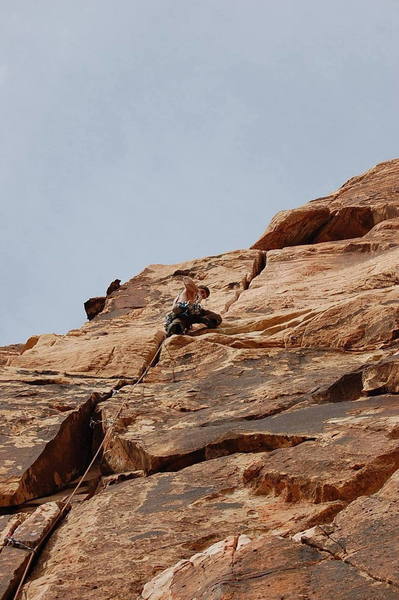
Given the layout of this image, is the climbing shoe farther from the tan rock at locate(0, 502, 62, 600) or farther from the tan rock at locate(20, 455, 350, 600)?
the tan rock at locate(0, 502, 62, 600)

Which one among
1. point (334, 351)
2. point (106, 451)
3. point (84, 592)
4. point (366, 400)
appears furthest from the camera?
point (334, 351)

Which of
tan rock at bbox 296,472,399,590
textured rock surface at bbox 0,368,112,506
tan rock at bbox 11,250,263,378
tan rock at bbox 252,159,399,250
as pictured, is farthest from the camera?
tan rock at bbox 252,159,399,250

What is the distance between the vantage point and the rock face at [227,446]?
469cm

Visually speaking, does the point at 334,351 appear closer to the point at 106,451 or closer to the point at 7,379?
the point at 106,451

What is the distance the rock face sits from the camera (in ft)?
15.4

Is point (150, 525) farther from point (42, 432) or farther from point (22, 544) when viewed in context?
point (42, 432)

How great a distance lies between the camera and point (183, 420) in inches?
330

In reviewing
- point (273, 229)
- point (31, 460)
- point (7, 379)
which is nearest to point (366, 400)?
point (31, 460)

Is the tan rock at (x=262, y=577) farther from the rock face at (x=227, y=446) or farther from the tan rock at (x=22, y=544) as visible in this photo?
the tan rock at (x=22, y=544)

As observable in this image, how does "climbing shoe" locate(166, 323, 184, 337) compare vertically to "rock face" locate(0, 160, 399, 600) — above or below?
above

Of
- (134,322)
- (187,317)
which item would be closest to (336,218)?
(134,322)

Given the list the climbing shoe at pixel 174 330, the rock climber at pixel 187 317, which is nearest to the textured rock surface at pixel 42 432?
the climbing shoe at pixel 174 330

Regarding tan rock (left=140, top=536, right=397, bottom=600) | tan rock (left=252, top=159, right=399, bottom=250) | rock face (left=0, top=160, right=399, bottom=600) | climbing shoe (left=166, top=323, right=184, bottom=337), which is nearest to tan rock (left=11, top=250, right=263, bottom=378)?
rock face (left=0, top=160, right=399, bottom=600)

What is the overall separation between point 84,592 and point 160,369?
18.6 ft
